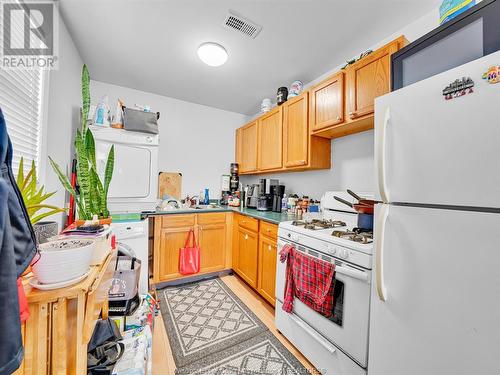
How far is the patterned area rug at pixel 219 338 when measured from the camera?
4.43 ft

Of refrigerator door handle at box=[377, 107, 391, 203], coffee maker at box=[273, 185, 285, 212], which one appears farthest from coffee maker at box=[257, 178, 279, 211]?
refrigerator door handle at box=[377, 107, 391, 203]

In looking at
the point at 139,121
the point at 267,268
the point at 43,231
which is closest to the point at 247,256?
the point at 267,268

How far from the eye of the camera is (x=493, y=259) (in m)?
0.67

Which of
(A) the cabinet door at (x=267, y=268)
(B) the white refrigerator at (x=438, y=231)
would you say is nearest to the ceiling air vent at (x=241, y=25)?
(B) the white refrigerator at (x=438, y=231)

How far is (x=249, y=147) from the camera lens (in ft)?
10.2

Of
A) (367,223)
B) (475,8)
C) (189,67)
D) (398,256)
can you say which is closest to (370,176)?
(367,223)

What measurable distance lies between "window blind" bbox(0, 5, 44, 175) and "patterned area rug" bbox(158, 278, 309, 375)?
1.61 metres

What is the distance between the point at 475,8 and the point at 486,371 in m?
1.37

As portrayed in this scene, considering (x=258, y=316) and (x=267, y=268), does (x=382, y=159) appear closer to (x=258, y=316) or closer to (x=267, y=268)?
(x=267, y=268)

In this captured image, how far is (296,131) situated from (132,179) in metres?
1.87

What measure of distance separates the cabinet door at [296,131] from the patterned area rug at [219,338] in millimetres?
1643

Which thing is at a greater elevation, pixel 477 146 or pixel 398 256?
pixel 477 146

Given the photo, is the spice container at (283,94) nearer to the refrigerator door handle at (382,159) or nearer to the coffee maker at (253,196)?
the coffee maker at (253,196)

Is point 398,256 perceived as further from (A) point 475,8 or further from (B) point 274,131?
(B) point 274,131
